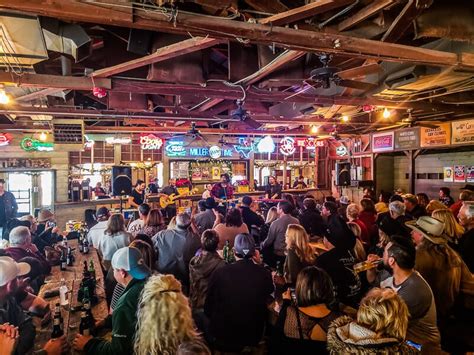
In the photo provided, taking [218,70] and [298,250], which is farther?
[218,70]

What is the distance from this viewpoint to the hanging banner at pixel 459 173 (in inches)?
406

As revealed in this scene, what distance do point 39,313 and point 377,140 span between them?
37.8ft

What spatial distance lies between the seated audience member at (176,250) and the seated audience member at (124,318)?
176cm

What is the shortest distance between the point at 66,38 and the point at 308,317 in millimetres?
3219

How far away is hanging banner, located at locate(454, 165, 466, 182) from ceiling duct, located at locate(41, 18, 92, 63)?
1129cm

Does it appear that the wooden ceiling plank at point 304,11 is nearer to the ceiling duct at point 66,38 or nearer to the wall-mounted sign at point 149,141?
the ceiling duct at point 66,38

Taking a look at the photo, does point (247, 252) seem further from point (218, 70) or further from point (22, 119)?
point (22, 119)

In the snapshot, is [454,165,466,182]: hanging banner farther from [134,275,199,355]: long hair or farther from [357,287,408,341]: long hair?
[134,275,199,355]: long hair

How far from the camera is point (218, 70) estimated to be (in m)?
4.67

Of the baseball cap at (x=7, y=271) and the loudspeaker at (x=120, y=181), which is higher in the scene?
the loudspeaker at (x=120, y=181)

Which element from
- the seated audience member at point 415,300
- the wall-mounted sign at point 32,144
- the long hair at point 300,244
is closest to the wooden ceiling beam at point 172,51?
the long hair at point 300,244

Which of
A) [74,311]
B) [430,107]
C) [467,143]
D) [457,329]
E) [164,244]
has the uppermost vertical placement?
[430,107]

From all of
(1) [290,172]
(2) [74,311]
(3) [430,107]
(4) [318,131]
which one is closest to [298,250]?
(2) [74,311]

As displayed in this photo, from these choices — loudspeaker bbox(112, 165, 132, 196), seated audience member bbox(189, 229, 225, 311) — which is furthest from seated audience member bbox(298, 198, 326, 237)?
loudspeaker bbox(112, 165, 132, 196)
